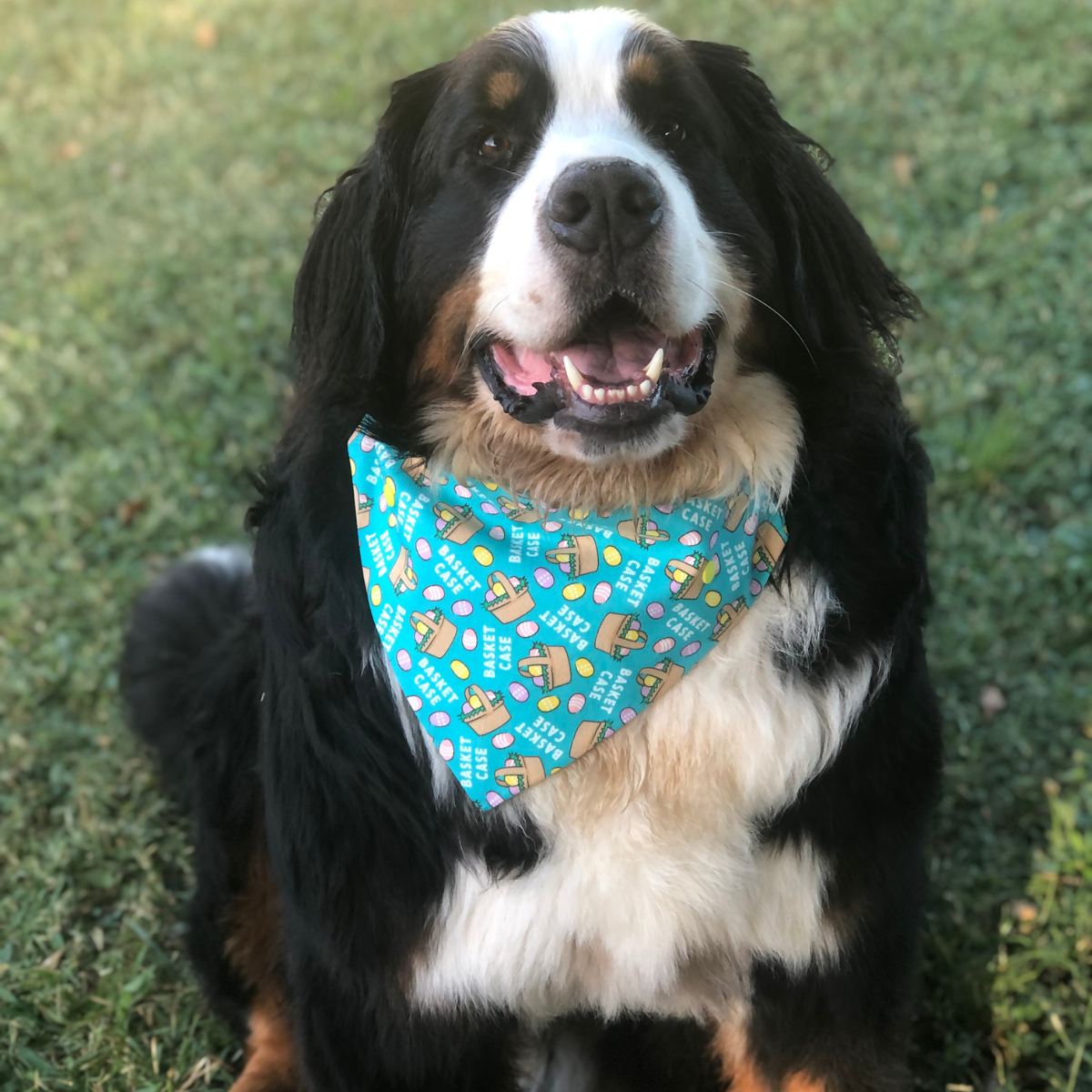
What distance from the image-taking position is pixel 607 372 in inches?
68.9

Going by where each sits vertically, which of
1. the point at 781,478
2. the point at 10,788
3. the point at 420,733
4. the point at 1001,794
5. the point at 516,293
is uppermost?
the point at 516,293

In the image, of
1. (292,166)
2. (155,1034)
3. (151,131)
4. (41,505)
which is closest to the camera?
(155,1034)

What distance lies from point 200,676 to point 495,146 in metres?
1.35

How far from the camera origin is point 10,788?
2875mm

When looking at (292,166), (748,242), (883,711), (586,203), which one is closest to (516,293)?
(586,203)

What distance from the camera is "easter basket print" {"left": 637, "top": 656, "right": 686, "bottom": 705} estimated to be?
1.75 metres

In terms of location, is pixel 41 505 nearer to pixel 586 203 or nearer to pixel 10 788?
pixel 10 788

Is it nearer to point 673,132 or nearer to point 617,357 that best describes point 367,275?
point 617,357

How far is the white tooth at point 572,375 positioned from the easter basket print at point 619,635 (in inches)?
13.6

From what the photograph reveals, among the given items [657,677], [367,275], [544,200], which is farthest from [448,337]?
[657,677]

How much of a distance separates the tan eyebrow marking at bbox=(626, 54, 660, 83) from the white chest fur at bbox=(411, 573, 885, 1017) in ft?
2.57

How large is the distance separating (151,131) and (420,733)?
15.3 ft

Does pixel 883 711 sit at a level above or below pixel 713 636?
below

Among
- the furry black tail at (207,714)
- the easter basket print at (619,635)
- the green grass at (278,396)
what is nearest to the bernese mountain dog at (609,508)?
the easter basket print at (619,635)
